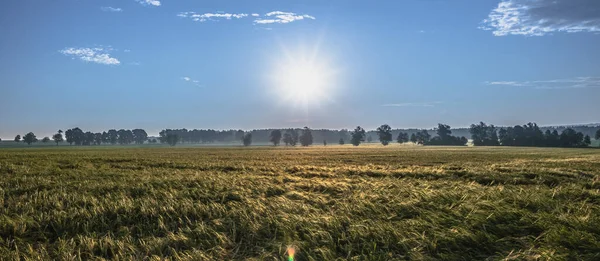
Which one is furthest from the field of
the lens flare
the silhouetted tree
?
the silhouetted tree

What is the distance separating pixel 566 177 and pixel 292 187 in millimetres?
17629

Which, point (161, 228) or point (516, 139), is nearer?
point (161, 228)

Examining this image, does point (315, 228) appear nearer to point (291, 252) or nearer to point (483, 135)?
point (291, 252)

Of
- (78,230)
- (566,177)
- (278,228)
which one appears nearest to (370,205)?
(278,228)

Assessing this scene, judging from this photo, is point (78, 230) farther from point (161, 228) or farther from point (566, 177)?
point (566, 177)

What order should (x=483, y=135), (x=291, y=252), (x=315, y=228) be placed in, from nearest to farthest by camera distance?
(x=291, y=252) → (x=315, y=228) → (x=483, y=135)

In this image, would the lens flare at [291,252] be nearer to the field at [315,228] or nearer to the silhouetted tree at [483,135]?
the field at [315,228]

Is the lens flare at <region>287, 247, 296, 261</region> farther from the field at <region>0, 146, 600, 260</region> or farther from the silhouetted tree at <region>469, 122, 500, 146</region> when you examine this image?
the silhouetted tree at <region>469, 122, 500, 146</region>

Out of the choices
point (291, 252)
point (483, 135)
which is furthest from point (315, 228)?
point (483, 135)

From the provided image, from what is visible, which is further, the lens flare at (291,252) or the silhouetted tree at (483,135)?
the silhouetted tree at (483,135)

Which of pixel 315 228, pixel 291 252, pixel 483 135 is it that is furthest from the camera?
pixel 483 135

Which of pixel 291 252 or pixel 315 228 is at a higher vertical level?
pixel 315 228

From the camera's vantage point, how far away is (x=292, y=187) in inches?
584

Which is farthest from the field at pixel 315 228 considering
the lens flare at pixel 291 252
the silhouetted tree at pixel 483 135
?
the silhouetted tree at pixel 483 135
